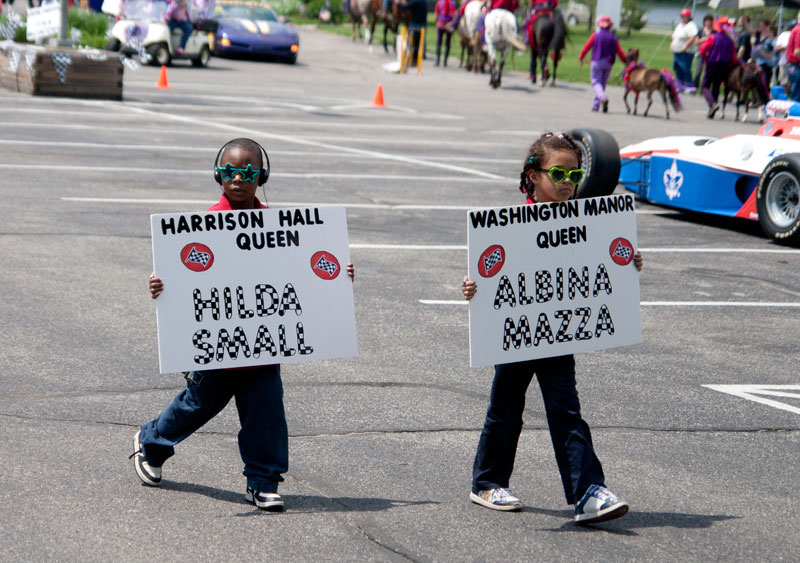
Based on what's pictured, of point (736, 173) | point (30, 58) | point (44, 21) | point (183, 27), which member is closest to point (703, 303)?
point (736, 173)

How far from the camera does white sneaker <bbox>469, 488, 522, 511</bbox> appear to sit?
486 cm

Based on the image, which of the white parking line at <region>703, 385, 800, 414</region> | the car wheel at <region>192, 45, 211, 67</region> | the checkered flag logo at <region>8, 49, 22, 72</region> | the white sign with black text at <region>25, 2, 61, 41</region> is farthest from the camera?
the car wheel at <region>192, 45, 211, 67</region>

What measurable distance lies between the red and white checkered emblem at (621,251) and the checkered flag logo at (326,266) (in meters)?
1.22

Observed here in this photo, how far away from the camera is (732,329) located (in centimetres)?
830

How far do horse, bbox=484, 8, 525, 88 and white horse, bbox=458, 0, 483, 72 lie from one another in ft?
9.21

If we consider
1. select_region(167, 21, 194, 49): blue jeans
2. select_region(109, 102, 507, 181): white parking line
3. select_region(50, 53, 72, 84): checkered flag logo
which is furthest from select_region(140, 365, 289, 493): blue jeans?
select_region(167, 21, 194, 49): blue jeans

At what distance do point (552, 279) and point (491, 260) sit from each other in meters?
0.35

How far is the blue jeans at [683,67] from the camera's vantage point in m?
29.8

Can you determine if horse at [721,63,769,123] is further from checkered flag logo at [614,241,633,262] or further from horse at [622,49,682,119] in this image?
checkered flag logo at [614,241,633,262]

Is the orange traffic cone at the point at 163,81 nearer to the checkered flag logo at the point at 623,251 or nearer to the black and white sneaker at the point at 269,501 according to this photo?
the checkered flag logo at the point at 623,251

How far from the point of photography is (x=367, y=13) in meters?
42.2

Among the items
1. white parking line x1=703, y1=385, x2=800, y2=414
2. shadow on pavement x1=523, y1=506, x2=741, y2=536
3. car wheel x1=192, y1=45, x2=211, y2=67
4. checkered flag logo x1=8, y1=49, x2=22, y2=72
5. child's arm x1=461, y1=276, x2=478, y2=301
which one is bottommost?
shadow on pavement x1=523, y1=506, x2=741, y2=536

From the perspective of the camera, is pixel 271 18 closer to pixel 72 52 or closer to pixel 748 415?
pixel 72 52

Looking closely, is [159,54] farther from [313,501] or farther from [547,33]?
[313,501]
